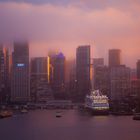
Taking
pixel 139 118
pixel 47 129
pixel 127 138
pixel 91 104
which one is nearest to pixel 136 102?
pixel 91 104

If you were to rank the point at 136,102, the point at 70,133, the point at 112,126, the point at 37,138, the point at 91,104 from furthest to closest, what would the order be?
the point at 136,102 → the point at 91,104 → the point at 112,126 → the point at 70,133 → the point at 37,138

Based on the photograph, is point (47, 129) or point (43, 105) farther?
point (43, 105)

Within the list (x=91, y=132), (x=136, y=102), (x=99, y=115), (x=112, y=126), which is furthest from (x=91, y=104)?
(x=91, y=132)

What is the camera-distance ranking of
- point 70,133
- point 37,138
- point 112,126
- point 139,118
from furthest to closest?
point 139,118 → point 112,126 → point 70,133 → point 37,138

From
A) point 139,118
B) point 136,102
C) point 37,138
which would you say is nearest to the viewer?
point 37,138

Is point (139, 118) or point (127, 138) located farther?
point (139, 118)

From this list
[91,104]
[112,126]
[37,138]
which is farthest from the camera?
[91,104]

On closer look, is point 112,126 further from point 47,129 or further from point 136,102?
point 136,102

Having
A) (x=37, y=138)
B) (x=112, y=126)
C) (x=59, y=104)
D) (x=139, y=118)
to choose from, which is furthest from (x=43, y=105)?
(x=37, y=138)

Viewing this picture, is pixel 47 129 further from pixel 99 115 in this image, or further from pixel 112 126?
pixel 99 115
